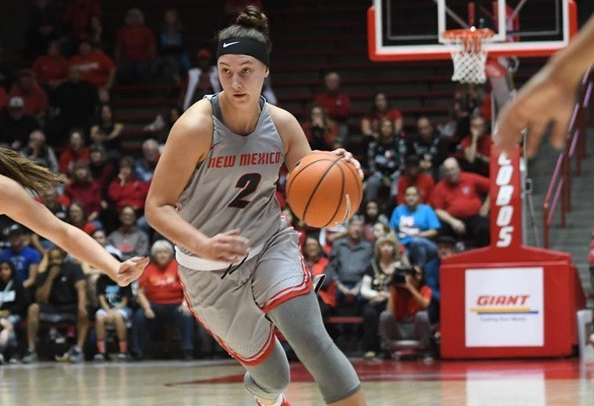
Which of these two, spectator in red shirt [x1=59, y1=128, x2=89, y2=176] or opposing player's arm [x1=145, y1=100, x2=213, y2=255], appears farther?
spectator in red shirt [x1=59, y1=128, x2=89, y2=176]

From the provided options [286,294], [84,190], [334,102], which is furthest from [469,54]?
[286,294]

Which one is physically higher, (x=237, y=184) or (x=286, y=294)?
(x=237, y=184)

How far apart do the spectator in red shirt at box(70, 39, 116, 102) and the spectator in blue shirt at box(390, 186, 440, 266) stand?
6582 millimetres

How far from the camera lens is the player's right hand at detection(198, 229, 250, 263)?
15.6 feet

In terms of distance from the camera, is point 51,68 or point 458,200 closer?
point 458,200

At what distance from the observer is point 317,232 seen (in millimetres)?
14109

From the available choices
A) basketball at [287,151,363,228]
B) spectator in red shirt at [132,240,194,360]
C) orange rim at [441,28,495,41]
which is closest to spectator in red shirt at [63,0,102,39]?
spectator in red shirt at [132,240,194,360]

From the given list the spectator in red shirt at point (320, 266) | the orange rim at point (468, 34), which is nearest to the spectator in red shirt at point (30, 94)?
the spectator in red shirt at point (320, 266)

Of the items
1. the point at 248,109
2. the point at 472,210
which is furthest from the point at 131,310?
the point at 248,109

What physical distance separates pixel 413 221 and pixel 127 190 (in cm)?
399

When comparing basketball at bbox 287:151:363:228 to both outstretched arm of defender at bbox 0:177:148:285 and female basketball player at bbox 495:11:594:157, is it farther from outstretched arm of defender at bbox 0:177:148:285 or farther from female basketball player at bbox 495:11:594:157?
female basketball player at bbox 495:11:594:157

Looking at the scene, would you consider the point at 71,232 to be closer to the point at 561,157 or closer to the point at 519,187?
the point at 519,187

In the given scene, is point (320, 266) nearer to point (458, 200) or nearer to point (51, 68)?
point (458, 200)

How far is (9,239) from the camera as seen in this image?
47.7ft
